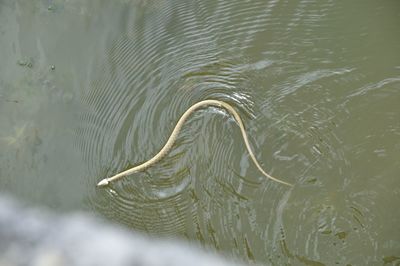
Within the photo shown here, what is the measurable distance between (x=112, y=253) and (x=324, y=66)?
1.82 m

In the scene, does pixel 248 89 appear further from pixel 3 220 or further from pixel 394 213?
pixel 3 220

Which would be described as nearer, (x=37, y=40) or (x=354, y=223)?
(x=354, y=223)

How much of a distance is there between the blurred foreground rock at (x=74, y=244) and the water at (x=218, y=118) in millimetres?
95

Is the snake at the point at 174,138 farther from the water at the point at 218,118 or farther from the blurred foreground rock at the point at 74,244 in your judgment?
the blurred foreground rock at the point at 74,244

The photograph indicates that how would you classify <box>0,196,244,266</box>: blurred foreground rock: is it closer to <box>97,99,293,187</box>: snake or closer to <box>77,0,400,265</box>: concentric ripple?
<box>77,0,400,265</box>: concentric ripple

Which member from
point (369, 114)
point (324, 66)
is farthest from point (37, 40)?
point (369, 114)

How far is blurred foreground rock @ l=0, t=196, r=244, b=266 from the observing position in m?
3.23

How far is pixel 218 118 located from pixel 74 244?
1.24 meters

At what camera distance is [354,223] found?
10.2 ft

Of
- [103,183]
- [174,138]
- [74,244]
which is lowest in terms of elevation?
[74,244]

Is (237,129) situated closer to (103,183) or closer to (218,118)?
(218,118)

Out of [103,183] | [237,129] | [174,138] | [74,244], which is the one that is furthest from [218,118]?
[74,244]

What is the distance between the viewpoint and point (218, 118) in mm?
3260

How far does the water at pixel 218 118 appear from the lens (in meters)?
3.14
